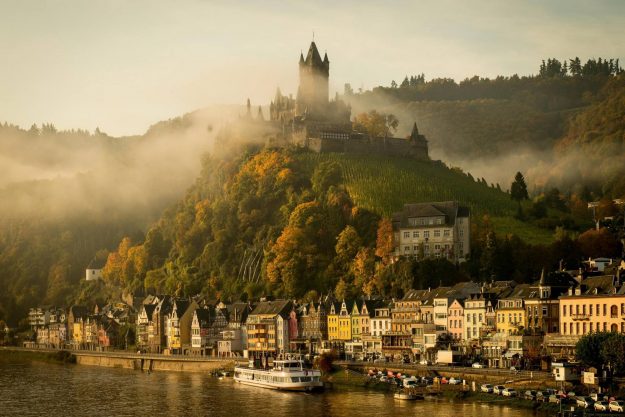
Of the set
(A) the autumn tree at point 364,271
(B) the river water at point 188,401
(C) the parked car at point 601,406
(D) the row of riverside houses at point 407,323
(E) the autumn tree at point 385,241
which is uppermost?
(E) the autumn tree at point 385,241

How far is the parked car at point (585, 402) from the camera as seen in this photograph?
72625 millimetres

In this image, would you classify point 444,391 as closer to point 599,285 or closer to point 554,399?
point 554,399

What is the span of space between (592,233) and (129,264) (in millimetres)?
89746

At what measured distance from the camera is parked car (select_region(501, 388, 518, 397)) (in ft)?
263

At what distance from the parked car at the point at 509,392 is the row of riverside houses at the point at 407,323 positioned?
8.43 metres

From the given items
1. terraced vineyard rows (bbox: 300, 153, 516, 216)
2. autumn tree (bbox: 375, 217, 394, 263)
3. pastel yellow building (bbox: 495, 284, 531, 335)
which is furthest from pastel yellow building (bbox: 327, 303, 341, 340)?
terraced vineyard rows (bbox: 300, 153, 516, 216)

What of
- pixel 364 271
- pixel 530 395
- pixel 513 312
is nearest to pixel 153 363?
pixel 364 271

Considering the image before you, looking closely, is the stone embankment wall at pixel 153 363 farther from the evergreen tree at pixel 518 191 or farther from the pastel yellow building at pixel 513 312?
the evergreen tree at pixel 518 191

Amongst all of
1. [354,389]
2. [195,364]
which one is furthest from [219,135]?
[354,389]

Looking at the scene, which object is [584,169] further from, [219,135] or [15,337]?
[15,337]

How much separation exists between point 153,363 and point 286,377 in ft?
128

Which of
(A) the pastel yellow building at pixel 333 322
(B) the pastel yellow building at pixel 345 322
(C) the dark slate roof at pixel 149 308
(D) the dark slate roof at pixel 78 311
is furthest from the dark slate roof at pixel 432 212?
(D) the dark slate roof at pixel 78 311

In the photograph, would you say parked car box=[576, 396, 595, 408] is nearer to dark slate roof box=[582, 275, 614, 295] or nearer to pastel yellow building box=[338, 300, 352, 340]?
dark slate roof box=[582, 275, 614, 295]

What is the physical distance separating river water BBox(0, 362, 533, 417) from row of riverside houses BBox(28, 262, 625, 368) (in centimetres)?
1229
